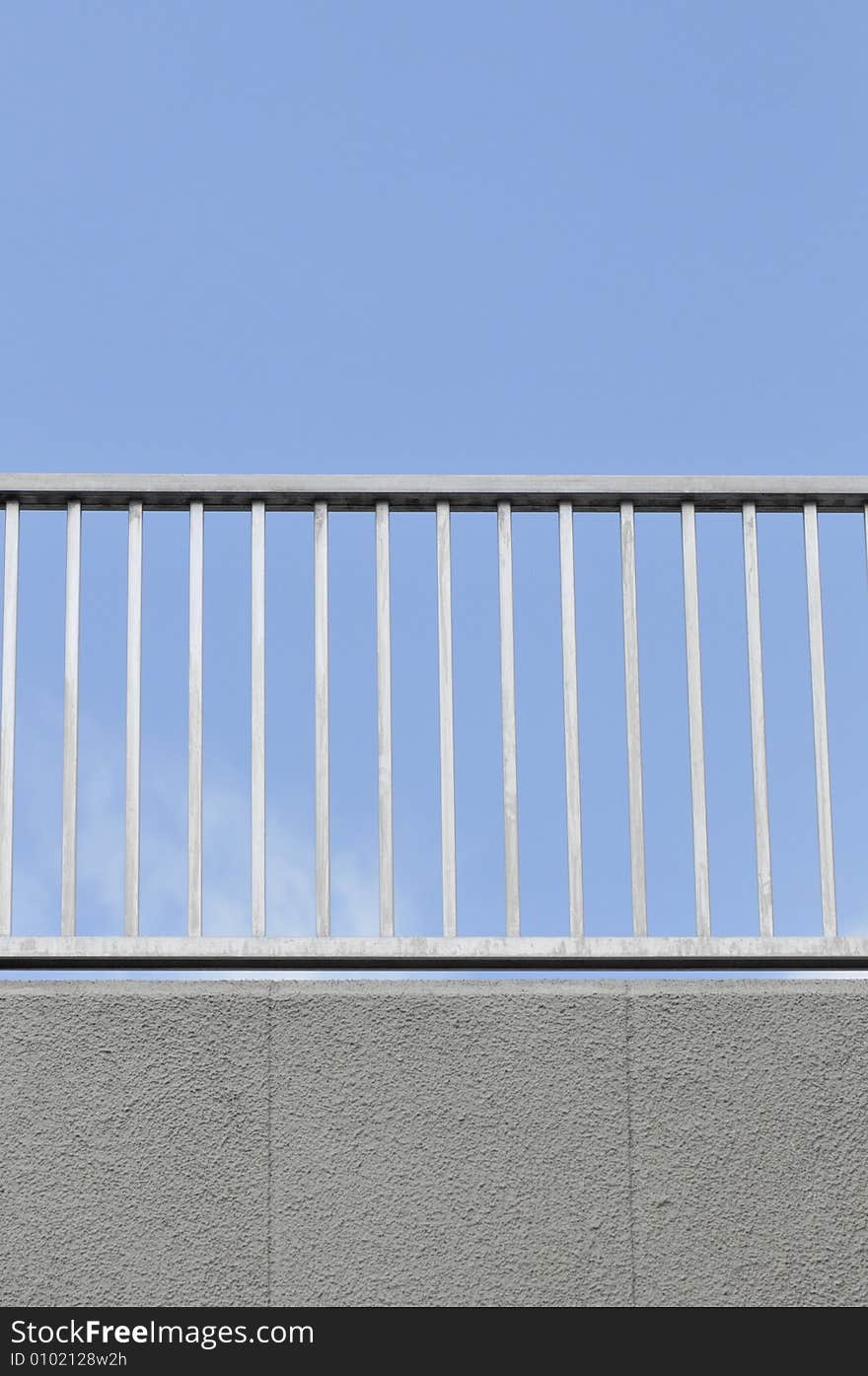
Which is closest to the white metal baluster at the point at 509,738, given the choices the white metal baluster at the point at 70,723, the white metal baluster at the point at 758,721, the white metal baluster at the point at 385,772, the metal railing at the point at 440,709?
the metal railing at the point at 440,709

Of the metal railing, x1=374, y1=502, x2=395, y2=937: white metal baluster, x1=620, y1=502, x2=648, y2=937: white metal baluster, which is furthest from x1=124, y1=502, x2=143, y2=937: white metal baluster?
x1=620, y1=502, x2=648, y2=937: white metal baluster

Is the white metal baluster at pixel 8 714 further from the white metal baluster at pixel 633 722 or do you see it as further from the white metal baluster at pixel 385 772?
the white metal baluster at pixel 633 722

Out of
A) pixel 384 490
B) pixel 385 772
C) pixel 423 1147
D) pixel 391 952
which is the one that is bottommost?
pixel 423 1147

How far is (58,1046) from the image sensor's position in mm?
4094

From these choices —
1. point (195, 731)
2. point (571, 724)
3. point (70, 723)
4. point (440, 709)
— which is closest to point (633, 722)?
point (571, 724)

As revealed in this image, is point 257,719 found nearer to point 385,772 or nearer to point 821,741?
point 385,772

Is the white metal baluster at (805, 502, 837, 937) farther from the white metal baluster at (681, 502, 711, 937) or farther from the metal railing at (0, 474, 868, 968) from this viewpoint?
the white metal baluster at (681, 502, 711, 937)

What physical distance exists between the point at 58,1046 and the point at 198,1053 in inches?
13.6

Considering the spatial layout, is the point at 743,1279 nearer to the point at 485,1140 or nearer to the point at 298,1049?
the point at 485,1140

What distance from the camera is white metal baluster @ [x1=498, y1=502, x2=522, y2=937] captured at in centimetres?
419

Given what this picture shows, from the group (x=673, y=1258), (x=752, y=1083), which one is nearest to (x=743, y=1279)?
(x=673, y=1258)

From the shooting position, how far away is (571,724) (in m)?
4.29

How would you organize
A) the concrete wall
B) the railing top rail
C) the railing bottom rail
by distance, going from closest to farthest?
the concrete wall → the railing bottom rail → the railing top rail

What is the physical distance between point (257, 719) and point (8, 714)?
2.18ft
